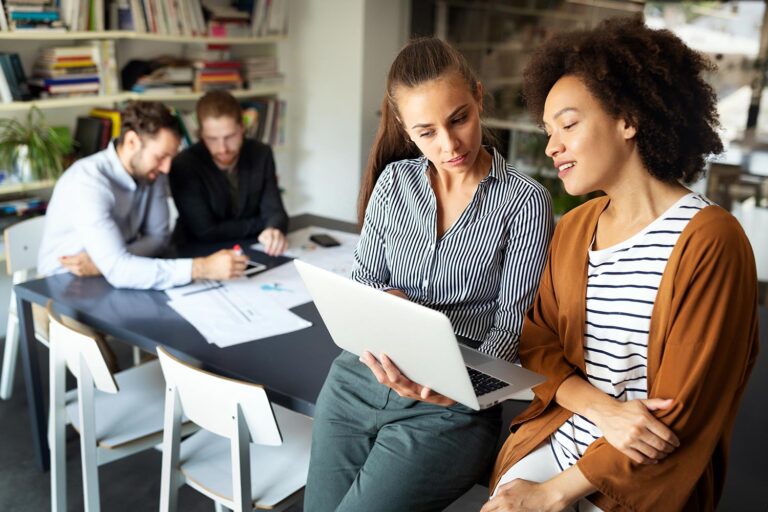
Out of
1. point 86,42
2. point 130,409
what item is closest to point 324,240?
point 130,409

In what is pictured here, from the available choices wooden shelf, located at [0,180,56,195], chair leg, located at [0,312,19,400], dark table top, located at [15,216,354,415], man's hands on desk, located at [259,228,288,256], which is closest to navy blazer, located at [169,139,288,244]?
man's hands on desk, located at [259,228,288,256]

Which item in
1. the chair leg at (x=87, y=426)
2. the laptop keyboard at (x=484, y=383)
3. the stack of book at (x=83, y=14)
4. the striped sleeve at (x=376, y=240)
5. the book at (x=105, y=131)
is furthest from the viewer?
the book at (x=105, y=131)

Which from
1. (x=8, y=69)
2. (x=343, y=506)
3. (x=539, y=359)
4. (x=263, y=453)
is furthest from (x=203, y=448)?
(x=8, y=69)

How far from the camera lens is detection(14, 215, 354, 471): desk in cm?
174

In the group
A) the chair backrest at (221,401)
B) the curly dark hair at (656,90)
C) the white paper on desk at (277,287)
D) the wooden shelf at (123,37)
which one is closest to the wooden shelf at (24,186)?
the wooden shelf at (123,37)

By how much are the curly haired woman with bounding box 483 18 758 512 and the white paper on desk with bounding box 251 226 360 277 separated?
121cm

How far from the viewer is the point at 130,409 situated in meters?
2.12

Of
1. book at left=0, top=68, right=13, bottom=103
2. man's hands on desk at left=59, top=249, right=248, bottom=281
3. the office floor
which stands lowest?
the office floor

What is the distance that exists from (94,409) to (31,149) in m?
1.90

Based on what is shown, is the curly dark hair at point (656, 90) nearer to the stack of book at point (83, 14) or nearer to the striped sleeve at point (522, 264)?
the striped sleeve at point (522, 264)

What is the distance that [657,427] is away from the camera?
116 cm

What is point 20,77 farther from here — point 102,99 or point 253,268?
point 253,268

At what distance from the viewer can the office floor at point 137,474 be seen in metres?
1.55

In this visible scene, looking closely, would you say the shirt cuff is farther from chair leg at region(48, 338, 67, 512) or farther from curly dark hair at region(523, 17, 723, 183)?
curly dark hair at region(523, 17, 723, 183)
